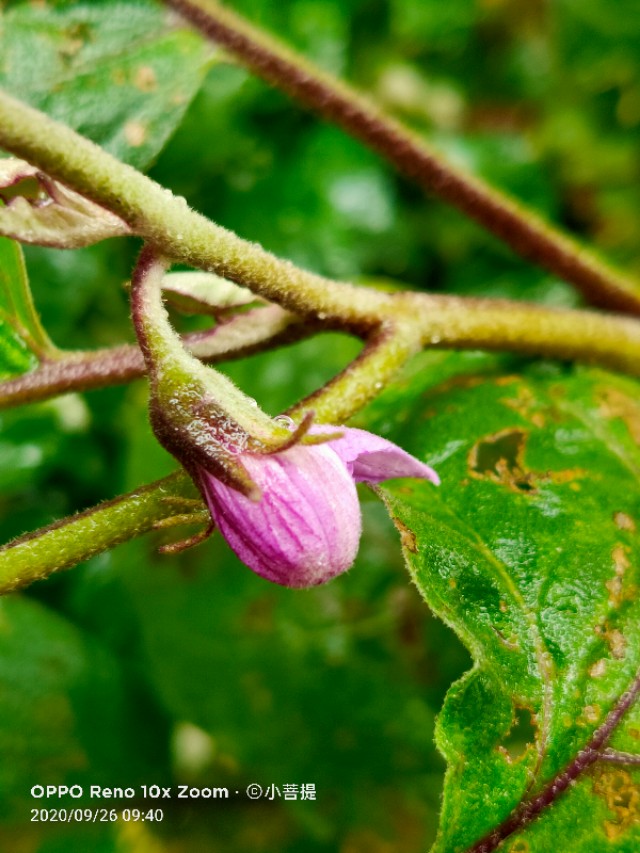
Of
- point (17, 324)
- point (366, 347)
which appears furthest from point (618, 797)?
point (17, 324)

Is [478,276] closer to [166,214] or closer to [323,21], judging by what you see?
[323,21]

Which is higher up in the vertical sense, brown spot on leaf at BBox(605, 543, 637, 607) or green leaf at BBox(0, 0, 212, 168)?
green leaf at BBox(0, 0, 212, 168)

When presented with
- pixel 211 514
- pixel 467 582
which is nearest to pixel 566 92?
pixel 467 582

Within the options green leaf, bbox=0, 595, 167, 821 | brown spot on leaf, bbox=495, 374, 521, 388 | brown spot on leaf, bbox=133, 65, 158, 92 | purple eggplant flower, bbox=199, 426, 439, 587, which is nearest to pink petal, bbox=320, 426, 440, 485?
purple eggplant flower, bbox=199, 426, 439, 587

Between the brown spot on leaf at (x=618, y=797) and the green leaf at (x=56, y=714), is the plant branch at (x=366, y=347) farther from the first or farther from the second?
the green leaf at (x=56, y=714)

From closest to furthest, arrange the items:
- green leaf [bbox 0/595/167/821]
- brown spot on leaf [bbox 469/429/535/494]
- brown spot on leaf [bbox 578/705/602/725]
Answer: brown spot on leaf [bbox 578/705/602/725] < brown spot on leaf [bbox 469/429/535/494] < green leaf [bbox 0/595/167/821]

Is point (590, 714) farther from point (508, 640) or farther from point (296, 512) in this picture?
point (296, 512)

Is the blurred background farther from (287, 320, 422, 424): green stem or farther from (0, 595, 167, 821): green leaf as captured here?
(287, 320, 422, 424): green stem
